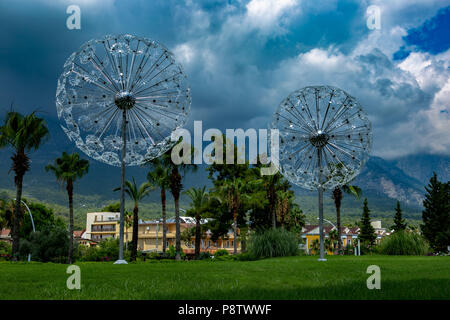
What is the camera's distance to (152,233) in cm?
11175

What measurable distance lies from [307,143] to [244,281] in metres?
15.8

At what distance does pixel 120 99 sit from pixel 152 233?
92.7 m

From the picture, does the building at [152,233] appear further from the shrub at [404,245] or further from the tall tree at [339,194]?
the shrub at [404,245]

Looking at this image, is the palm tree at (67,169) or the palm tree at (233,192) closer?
the palm tree at (67,169)

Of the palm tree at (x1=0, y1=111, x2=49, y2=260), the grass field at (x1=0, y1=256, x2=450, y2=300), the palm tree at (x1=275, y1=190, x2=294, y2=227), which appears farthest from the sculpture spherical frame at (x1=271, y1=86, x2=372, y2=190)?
the palm tree at (x1=275, y1=190, x2=294, y2=227)

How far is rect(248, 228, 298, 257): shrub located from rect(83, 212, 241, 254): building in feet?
152

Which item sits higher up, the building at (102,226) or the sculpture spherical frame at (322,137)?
the sculpture spherical frame at (322,137)

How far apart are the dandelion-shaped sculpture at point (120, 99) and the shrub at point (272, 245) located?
11.7m

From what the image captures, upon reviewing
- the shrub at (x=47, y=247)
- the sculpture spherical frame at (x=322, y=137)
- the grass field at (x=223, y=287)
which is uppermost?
the sculpture spherical frame at (x=322, y=137)

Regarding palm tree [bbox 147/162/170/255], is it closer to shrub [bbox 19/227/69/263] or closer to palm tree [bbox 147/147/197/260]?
palm tree [bbox 147/147/197/260]

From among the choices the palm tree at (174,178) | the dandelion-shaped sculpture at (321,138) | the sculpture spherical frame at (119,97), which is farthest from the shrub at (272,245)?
the palm tree at (174,178)

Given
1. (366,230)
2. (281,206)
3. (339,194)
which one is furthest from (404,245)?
(366,230)

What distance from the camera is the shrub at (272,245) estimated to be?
31.1 m
